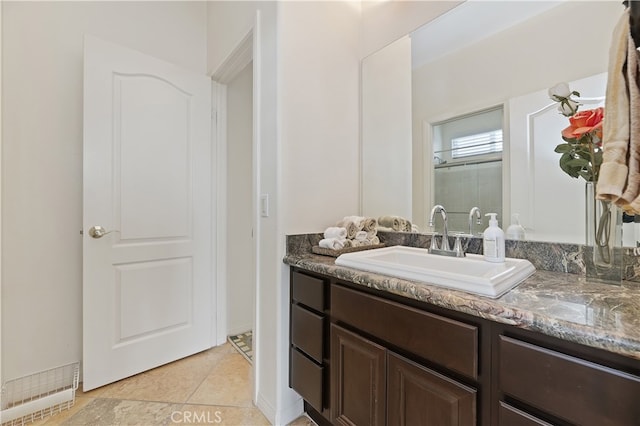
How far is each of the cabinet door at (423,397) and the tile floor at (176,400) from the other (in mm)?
740

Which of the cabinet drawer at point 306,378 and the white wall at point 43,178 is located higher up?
the white wall at point 43,178

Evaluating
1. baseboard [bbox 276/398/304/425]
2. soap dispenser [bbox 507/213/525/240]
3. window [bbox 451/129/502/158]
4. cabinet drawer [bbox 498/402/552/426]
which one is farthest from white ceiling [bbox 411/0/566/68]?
baseboard [bbox 276/398/304/425]

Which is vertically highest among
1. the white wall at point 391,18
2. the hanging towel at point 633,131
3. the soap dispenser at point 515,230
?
the white wall at point 391,18

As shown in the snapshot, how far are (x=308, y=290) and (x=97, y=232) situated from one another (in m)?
1.35

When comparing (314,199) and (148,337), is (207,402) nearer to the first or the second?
(148,337)

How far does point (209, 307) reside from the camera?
86.3 inches

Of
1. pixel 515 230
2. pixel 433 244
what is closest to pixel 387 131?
pixel 433 244

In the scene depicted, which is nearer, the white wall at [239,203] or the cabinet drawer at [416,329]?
the cabinet drawer at [416,329]

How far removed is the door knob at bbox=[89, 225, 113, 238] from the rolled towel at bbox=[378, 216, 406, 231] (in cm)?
164

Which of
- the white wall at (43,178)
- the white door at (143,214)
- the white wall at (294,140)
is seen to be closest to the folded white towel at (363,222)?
the white wall at (294,140)

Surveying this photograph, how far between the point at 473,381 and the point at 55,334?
218 cm

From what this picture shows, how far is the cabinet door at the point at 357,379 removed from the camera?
977 millimetres

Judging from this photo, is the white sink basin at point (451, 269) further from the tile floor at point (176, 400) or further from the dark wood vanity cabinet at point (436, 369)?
the tile floor at point (176, 400)

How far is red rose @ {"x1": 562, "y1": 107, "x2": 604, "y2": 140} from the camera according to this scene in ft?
2.87
